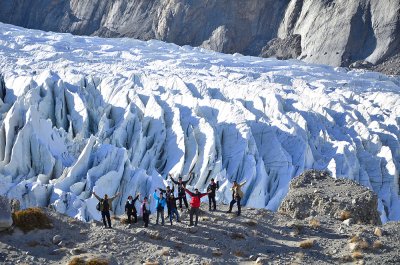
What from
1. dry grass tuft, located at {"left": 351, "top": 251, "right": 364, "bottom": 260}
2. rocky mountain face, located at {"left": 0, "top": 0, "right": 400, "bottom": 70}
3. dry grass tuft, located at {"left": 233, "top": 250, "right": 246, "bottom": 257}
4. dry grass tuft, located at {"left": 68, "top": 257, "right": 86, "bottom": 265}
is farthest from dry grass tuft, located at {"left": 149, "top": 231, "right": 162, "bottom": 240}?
rocky mountain face, located at {"left": 0, "top": 0, "right": 400, "bottom": 70}

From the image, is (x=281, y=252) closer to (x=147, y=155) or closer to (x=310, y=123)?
(x=147, y=155)

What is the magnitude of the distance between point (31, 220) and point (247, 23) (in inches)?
2935

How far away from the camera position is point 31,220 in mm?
14789

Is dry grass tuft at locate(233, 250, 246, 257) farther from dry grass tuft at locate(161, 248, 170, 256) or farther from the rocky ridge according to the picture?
dry grass tuft at locate(161, 248, 170, 256)

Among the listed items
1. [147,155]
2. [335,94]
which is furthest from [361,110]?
[147,155]

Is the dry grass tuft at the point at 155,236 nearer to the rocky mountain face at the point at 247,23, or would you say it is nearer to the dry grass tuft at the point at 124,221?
the dry grass tuft at the point at 124,221

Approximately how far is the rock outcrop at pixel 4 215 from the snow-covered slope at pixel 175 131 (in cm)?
888

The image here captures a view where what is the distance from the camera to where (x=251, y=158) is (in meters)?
31.0

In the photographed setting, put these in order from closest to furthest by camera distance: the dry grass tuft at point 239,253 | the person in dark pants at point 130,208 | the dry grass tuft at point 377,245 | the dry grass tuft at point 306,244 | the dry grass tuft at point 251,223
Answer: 1. the dry grass tuft at point 239,253
2. the dry grass tuft at point 377,245
3. the dry grass tuft at point 306,244
4. the person in dark pants at point 130,208
5. the dry grass tuft at point 251,223

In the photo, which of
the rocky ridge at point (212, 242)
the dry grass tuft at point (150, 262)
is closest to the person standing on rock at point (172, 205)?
the rocky ridge at point (212, 242)

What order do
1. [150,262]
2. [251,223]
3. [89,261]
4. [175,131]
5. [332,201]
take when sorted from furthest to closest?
[175,131]
[332,201]
[251,223]
[150,262]
[89,261]

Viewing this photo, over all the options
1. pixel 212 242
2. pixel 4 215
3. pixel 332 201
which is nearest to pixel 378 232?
pixel 332 201

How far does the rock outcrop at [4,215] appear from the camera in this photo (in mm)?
14219

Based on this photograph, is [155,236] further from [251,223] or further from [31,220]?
[31,220]
